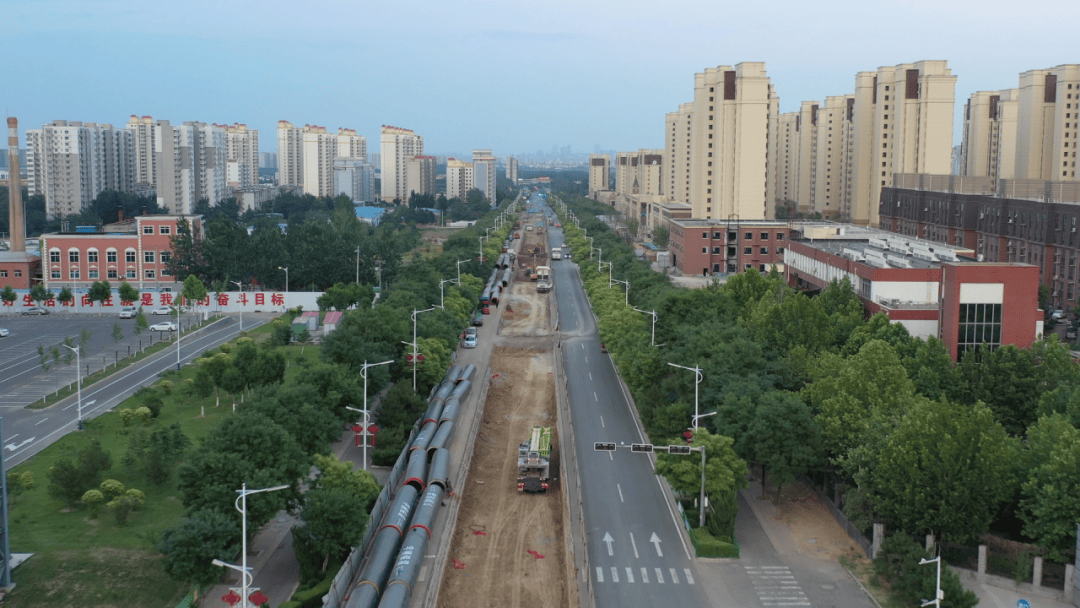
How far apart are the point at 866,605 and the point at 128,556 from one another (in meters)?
19.8

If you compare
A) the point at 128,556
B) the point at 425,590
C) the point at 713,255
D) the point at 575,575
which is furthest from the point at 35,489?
the point at 713,255

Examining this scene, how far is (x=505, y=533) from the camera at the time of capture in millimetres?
29766

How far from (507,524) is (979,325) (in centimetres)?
2351

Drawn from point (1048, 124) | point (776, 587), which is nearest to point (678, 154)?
point (1048, 124)

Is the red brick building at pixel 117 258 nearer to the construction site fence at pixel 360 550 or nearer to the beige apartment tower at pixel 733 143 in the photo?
the beige apartment tower at pixel 733 143

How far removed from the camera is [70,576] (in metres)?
25.2

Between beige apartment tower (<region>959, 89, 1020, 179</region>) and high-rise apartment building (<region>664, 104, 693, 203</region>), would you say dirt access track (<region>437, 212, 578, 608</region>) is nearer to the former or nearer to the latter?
high-rise apartment building (<region>664, 104, 693, 203</region>)

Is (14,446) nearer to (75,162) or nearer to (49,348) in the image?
(49,348)

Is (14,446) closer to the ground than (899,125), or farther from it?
closer to the ground

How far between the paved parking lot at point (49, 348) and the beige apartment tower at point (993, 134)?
85.7 m

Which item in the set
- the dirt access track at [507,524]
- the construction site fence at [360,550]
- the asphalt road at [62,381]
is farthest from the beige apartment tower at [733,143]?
the construction site fence at [360,550]

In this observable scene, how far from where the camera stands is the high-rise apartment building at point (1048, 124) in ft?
292

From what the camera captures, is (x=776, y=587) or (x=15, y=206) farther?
(x=15, y=206)

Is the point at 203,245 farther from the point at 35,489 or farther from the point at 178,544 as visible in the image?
the point at 178,544
